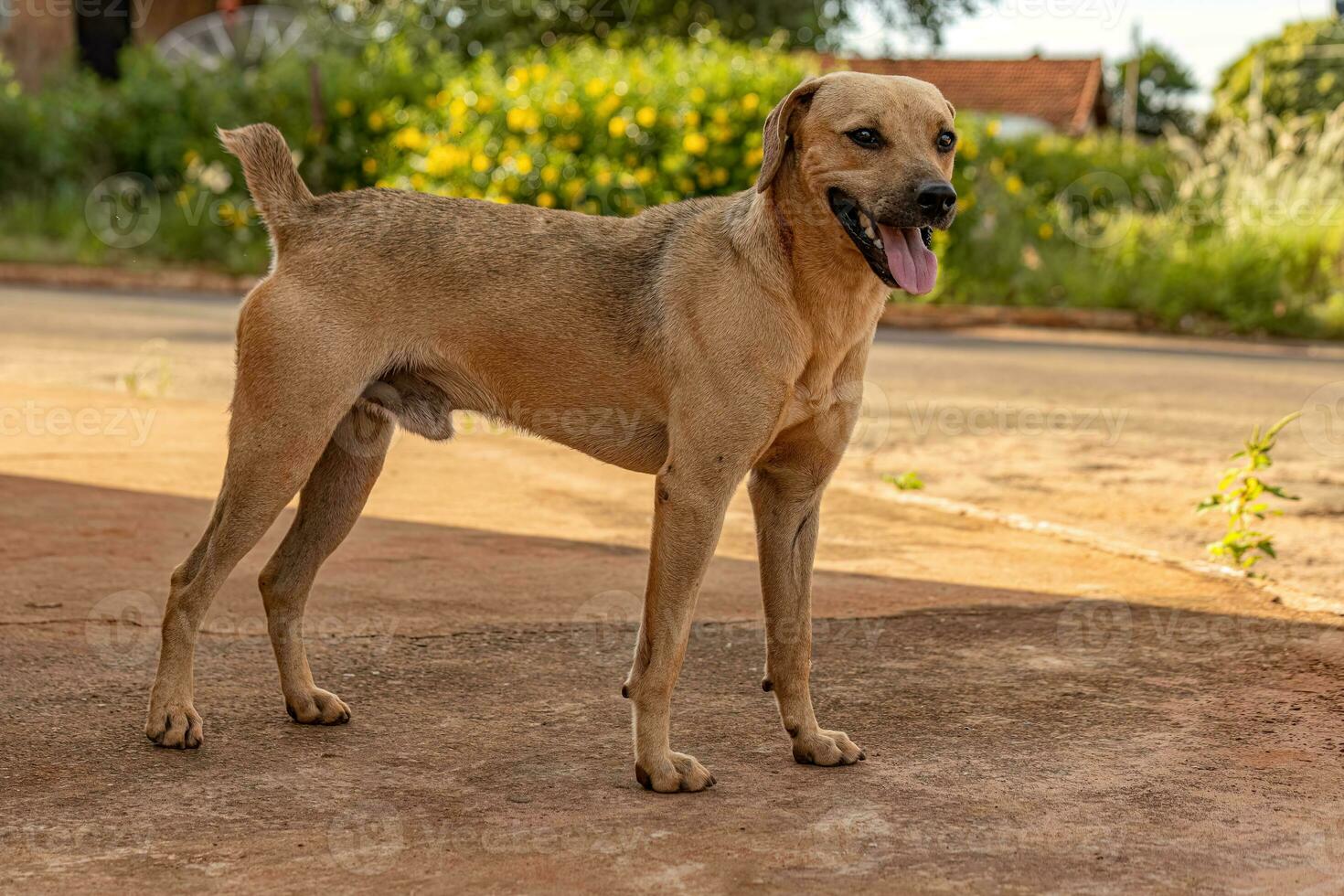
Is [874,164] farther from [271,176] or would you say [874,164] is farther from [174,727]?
[174,727]

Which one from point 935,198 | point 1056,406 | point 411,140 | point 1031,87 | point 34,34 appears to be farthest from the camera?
point 1031,87

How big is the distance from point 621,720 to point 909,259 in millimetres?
1509

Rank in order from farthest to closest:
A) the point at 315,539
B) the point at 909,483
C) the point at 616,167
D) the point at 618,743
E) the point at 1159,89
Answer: the point at 1159,89
the point at 616,167
the point at 909,483
the point at 315,539
the point at 618,743

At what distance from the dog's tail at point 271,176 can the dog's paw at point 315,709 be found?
4.06 feet

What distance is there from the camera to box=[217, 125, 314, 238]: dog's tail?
4.14 meters

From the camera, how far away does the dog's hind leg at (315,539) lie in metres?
4.26

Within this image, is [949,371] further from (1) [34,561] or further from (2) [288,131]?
(2) [288,131]

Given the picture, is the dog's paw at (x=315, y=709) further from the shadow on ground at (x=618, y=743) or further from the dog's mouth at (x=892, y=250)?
the dog's mouth at (x=892, y=250)

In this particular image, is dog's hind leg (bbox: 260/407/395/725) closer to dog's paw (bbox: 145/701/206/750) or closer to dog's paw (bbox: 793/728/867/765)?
dog's paw (bbox: 145/701/206/750)

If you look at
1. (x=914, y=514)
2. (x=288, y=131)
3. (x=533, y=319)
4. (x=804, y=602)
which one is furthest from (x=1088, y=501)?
(x=288, y=131)

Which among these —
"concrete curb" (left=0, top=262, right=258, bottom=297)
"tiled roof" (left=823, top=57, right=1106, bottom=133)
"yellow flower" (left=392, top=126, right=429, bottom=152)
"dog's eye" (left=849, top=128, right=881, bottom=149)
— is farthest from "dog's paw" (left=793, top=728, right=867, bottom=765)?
"tiled roof" (left=823, top=57, right=1106, bottom=133)

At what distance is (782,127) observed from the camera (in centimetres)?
392

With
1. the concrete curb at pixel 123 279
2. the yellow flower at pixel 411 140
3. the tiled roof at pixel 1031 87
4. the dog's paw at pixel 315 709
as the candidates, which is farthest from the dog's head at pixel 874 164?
the tiled roof at pixel 1031 87

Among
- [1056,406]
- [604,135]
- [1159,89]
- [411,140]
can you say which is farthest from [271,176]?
[1159,89]
